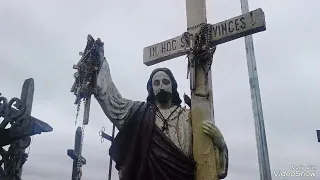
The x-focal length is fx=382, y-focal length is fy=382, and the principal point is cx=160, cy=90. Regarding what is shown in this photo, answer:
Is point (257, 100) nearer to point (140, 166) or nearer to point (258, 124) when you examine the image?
point (258, 124)

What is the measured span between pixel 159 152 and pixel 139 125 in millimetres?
330

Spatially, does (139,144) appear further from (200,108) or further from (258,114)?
Answer: (258,114)

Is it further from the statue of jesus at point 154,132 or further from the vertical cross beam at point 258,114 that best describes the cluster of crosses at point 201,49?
the vertical cross beam at point 258,114

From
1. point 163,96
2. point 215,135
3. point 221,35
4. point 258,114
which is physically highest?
point 258,114

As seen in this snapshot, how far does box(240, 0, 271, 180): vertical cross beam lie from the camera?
7789 millimetres

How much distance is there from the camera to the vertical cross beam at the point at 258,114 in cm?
779

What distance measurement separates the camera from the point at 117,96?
3594 millimetres

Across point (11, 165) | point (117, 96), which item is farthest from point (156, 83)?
point (11, 165)

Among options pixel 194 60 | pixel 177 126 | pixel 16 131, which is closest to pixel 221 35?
pixel 194 60

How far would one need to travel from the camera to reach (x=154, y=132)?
343 cm

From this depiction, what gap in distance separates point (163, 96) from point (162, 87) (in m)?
0.09

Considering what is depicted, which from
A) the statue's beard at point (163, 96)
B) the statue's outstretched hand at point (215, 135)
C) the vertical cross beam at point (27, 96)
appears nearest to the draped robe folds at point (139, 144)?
the statue's beard at point (163, 96)

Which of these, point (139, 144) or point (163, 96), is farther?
point (163, 96)

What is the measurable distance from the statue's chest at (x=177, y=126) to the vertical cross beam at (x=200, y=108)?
0.08 metres
